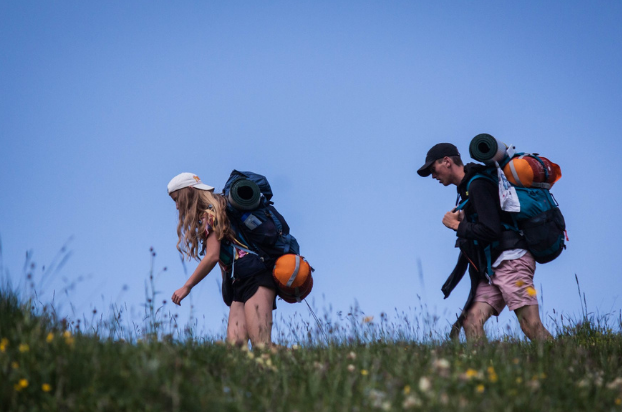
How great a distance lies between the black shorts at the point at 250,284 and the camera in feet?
20.6

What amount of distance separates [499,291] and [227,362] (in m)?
3.22

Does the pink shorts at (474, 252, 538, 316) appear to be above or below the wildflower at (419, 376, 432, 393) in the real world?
above

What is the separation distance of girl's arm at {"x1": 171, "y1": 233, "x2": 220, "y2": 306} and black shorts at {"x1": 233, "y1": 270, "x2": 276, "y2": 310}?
1.20ft

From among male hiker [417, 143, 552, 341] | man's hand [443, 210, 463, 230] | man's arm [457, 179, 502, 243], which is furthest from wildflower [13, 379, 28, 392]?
man's hand [443, 210, 463, 230]

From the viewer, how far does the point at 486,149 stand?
618 cm

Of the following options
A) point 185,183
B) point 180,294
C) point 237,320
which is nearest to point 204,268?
point 180,294

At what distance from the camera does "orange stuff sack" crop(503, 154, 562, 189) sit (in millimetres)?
6074

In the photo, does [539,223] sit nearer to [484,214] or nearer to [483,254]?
[484,214]

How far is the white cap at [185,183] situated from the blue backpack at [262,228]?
280 mm

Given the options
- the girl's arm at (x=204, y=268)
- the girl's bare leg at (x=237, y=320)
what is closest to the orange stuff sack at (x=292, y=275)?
the girl's bare leg at (x=237, y=320)

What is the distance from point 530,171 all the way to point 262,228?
265cm

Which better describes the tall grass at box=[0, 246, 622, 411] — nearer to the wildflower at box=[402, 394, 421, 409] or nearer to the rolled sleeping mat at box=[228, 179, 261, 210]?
the wildflower at box=[402, 394, 421, 409]

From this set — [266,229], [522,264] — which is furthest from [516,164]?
[266,229]

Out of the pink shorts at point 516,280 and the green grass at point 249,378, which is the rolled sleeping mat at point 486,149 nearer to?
the pink shorts at point 516,280
